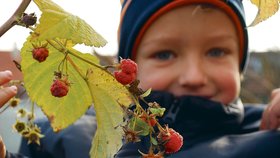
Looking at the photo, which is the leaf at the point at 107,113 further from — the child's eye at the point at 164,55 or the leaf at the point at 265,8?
the child's eye at the point at 164,55

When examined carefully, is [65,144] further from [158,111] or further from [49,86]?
[158,111]

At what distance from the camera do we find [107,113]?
0.47m

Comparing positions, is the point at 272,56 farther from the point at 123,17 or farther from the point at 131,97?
the point at 131,97

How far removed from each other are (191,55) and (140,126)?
801mm

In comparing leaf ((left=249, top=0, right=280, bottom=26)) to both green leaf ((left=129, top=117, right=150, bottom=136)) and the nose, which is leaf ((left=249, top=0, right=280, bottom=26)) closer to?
green leaf ((left=129, top=117, right=150, bottom=136))

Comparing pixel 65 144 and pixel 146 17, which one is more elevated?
pixel 146 17

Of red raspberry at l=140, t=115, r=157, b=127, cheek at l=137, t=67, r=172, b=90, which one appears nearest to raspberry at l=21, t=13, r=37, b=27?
red raspberry at l=140, t=115, r=157, b=127

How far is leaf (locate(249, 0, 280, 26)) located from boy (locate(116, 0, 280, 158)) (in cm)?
70

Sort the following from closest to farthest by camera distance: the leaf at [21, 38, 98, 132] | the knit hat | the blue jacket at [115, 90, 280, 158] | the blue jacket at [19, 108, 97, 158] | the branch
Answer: the branch
the leaf at [21, 38, 98, 132]
the blue jacket at [115, 90, 280, 158]
the knit hat
the blue jacket at [19, 108, 97, 158]

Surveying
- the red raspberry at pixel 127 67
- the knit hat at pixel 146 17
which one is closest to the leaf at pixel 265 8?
the red raspberry at pixel 127 67

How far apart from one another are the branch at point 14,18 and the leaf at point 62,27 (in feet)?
0.06

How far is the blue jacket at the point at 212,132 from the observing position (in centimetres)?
Result: 115

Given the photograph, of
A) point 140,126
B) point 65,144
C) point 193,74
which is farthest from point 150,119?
point 65,144

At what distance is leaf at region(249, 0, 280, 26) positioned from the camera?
0.46 meters
